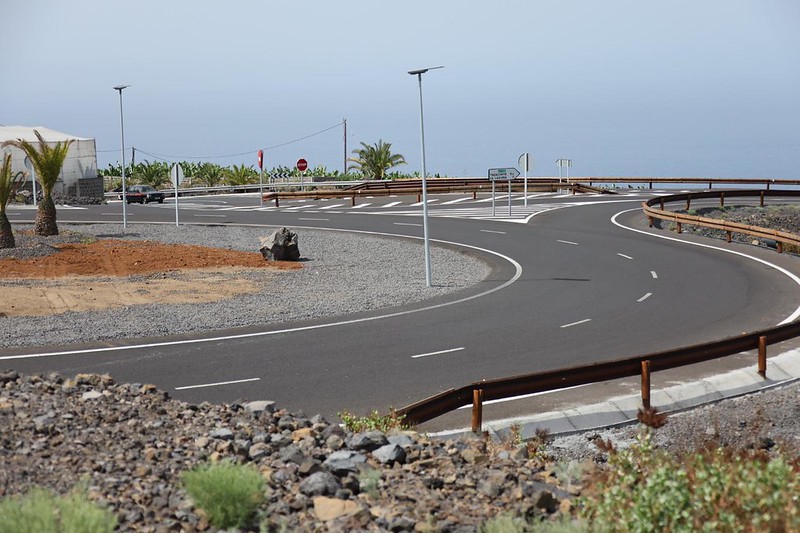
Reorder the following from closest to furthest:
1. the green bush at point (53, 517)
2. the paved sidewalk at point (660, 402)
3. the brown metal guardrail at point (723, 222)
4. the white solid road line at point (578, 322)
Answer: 1. the green bush at point (53, 517)
2. the paved sidewalk at point (660, 402)
3. the white solid road line at point (578, 322)
4. the brown metal guardrail at point (723, 222)

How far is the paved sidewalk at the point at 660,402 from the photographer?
1334cm

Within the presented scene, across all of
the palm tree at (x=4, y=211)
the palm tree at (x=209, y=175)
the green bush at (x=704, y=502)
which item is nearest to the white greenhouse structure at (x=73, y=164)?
the palm tree at (x=209, y=175)

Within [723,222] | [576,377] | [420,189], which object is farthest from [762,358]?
[420,189]

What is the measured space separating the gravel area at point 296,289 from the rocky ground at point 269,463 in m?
8.86

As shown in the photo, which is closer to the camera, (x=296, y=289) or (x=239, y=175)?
(x=296, y=289)

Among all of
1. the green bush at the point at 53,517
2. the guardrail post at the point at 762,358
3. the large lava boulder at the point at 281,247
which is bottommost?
the guardrail post at the point at 762,358

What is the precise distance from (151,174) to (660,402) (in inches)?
3067

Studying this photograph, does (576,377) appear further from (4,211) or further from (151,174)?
(151,174)

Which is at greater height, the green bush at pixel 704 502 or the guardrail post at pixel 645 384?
the green bush at pixel 704 502

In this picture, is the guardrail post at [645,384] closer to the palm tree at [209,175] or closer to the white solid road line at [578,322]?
the white solid road line at [578,322]

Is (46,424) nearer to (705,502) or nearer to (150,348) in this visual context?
(705,502)

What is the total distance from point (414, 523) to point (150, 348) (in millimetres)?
12094

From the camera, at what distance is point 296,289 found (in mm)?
27312

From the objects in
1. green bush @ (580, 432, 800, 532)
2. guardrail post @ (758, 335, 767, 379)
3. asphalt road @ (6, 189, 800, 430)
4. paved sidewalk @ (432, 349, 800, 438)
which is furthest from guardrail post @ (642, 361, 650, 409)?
green bush @ (580, 432, 800, 532)
